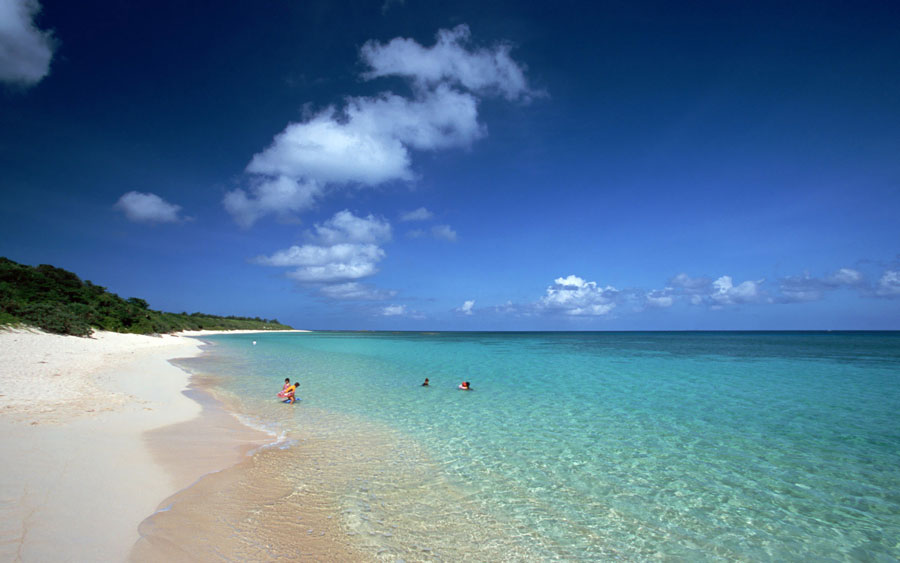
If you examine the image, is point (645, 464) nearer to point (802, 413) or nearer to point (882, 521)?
point (882, 521)

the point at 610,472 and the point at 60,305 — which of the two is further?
the point at 60,305

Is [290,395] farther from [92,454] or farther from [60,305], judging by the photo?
[60,305]

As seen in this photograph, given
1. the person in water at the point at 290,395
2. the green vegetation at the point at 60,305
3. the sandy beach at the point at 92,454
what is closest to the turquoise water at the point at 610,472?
the person in water at the point at 290,395

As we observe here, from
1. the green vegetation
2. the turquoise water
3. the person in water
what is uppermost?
the green vegetation

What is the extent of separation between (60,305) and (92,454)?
43.7m

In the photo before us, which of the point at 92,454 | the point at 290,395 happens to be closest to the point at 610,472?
the point at 92,454

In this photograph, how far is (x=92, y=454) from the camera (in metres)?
7.87

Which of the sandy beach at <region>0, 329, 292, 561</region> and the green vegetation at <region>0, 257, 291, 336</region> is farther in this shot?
the green vegetation at <region>0, 257, 291, 336</region>

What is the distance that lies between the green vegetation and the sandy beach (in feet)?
72.3

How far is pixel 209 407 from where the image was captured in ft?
47.0

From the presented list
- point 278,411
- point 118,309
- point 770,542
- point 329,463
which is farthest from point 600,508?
point 118,309

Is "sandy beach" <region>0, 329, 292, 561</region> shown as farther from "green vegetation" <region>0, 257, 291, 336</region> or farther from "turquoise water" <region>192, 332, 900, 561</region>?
"green vegetation" <region>0, 257, 291, 336</region>

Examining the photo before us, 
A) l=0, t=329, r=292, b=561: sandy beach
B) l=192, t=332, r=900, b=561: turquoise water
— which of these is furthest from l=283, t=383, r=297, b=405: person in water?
l=0, t=329, r=292, b=561: sandy beach

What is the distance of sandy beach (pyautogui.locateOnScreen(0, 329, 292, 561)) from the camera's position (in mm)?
4934
